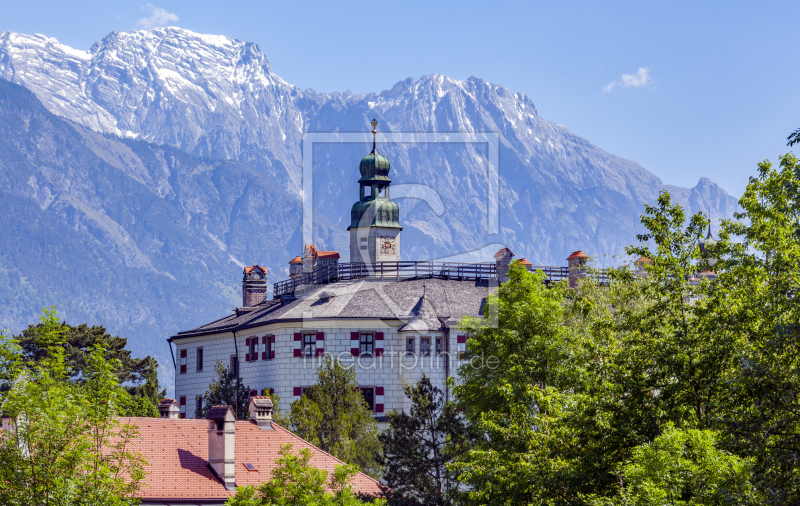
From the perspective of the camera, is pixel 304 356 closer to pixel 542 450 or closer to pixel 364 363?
pixel 364 363

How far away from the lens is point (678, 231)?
33750 mm

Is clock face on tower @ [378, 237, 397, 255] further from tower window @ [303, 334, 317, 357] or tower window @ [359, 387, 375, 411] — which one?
tower window @ [359, 387, 375, 411]

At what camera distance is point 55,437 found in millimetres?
31219

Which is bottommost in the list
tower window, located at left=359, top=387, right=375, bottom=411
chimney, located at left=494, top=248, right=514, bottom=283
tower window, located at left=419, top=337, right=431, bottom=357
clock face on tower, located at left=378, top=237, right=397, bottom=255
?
tower window, located at left=359, top=387, right=375, bottom=411

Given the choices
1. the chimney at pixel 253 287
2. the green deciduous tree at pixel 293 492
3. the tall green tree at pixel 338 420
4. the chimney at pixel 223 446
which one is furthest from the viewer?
the chimney at pixel 253 287

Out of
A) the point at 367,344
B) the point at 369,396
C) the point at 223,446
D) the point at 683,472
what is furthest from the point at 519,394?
the point at 367,344

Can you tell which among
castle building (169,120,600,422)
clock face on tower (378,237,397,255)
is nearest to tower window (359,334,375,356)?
castle building (169,120,600,422)

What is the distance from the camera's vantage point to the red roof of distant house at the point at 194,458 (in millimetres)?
42250

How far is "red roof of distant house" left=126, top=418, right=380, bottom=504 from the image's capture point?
42.2 meters

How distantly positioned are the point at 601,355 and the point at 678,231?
Result: 4.48 m

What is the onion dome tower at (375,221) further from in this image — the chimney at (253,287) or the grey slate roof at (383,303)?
the grey slate roof at (383,303)

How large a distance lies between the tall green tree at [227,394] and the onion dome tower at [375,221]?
22.4 meters

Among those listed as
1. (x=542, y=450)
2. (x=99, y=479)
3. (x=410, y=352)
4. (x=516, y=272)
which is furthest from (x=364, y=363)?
(x=99, y=479)

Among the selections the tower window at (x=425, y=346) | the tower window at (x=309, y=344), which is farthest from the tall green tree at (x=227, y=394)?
the tower window at (x=425, y=346)
